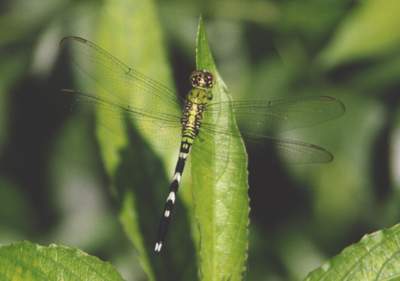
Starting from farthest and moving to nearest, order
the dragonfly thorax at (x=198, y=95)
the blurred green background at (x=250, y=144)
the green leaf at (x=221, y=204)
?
1. the blurred green background at (x=250, y=144)
2. the dragonfly thorax at (x=198, y=95)
3. the green leaf at (x=221, y=204)

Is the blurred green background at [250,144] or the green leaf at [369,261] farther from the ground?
the blurred green background at [250,144]

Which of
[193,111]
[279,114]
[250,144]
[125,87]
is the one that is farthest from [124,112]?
[279,114]

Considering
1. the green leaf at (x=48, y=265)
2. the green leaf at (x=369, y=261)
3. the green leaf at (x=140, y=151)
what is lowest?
the green leaf at (x=48, y=265)

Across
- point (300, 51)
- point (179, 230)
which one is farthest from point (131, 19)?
point (300, 51)

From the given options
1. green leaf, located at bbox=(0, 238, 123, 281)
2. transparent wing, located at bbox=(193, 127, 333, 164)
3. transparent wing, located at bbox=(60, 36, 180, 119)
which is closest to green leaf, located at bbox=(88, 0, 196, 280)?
transparent wing, located at bbox=(60, 36, 180, 119)

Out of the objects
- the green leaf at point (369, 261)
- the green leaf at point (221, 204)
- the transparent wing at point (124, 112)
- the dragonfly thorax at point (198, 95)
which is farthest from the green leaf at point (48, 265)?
the dragonfly thorax at point (198, 95)

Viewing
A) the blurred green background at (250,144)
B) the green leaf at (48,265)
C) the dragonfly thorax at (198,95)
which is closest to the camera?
the green leaf at (48,265)

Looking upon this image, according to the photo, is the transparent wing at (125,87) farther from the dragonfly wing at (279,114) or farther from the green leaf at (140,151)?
the dragonfly wing at (279,114)

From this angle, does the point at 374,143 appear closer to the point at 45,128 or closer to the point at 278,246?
the point at 278,246
